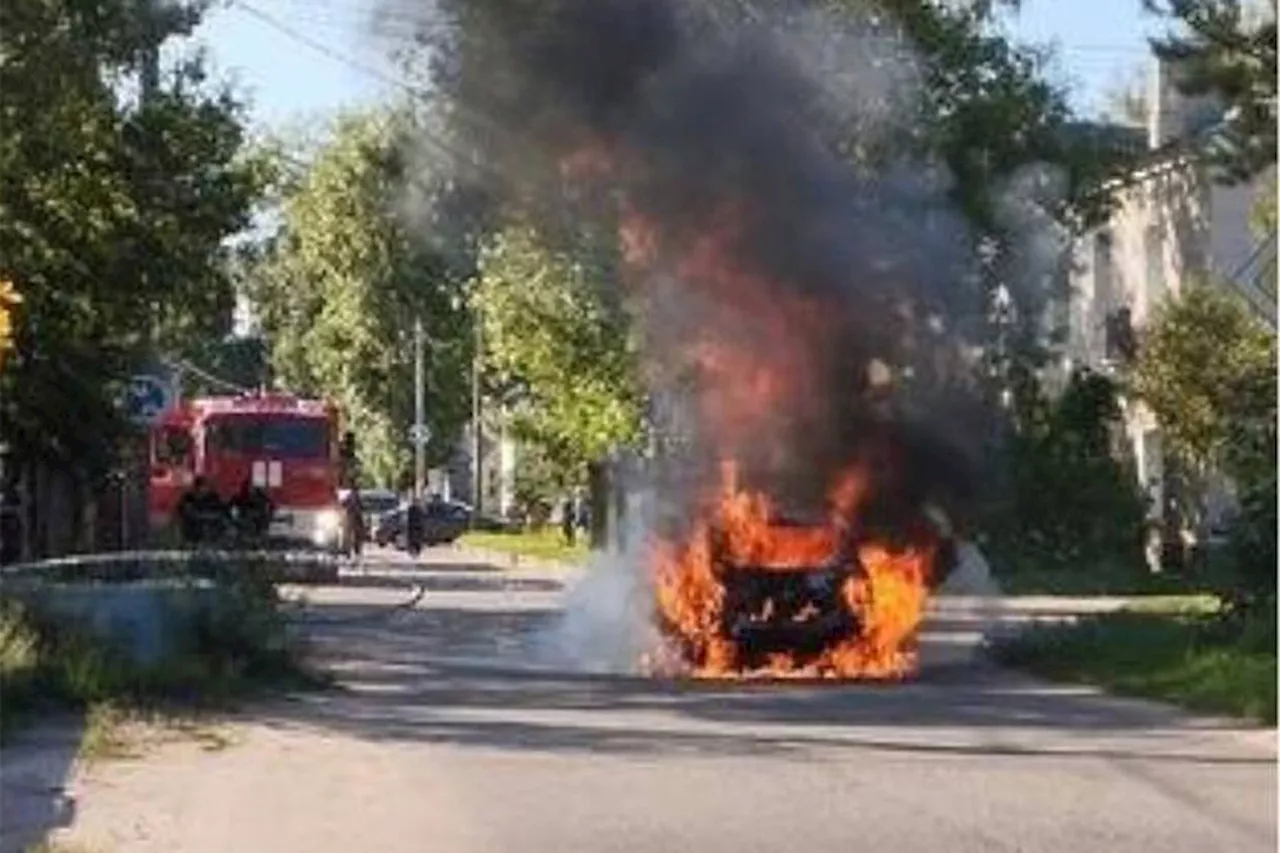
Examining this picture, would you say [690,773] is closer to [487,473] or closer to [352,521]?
[352,521]

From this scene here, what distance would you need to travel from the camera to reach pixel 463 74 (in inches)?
858

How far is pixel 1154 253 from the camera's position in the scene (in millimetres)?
47750

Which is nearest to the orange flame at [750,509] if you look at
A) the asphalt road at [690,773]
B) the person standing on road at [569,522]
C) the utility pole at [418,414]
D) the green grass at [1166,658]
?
the asphalt road at [690,773]

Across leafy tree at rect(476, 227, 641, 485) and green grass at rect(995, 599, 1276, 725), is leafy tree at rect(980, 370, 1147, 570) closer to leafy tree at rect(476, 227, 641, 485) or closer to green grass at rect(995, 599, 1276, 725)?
leafy tree at rect(476, 227, 641, 485)

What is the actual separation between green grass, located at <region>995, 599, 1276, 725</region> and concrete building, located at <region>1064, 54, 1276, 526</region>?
16704mm

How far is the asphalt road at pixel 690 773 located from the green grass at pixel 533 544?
1064 inches

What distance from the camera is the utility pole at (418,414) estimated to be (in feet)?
256

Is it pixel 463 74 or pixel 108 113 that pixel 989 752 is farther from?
pixel 108 113

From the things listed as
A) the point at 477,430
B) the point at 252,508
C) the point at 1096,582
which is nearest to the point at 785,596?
the point at 1096,582

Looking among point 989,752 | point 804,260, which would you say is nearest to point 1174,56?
point 804,260

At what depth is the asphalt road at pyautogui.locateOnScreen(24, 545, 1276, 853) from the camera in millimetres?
11883

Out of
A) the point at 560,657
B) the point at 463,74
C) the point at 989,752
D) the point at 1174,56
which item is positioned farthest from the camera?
the point at 1174,56

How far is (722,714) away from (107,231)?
11363 millimetres

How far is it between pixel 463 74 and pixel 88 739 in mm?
7967
